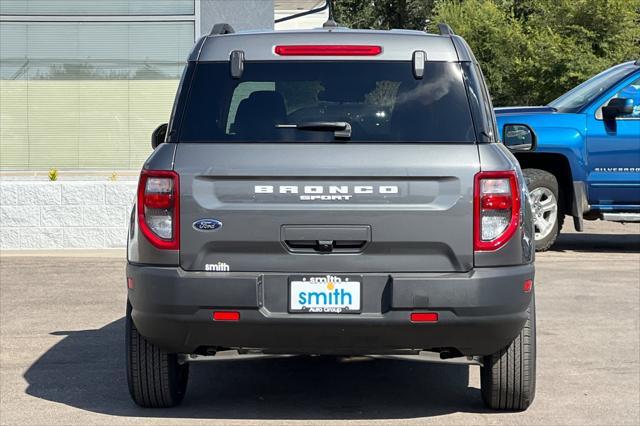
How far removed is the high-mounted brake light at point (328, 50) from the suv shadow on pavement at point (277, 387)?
1549 mm

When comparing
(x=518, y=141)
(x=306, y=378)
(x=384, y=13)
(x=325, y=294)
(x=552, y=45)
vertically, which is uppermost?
(x=384, y=13)

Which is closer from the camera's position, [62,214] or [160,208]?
[160,208]

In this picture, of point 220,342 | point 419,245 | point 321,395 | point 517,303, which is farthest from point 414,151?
point 321,395

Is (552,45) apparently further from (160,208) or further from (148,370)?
(160,208)

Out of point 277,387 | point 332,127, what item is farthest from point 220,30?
point 277,387

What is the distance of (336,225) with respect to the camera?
20.5 ft

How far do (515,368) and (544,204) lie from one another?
8.07m

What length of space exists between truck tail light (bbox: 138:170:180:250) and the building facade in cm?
1148

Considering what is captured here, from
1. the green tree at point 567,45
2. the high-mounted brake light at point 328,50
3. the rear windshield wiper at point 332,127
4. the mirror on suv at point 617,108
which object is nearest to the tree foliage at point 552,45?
the green tree at point 567,45

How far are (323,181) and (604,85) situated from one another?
30.3 ft

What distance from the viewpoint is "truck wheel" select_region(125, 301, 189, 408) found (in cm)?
679

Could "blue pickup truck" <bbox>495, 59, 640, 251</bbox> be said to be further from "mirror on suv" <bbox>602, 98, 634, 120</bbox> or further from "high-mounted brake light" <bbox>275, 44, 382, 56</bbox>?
"high-mounted brake light" <bbox>275, 44, 382, 56</bbox>

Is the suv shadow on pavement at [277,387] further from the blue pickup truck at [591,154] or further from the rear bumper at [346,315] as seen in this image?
the blue pickup truck at [591,154]

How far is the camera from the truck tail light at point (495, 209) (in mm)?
6254
